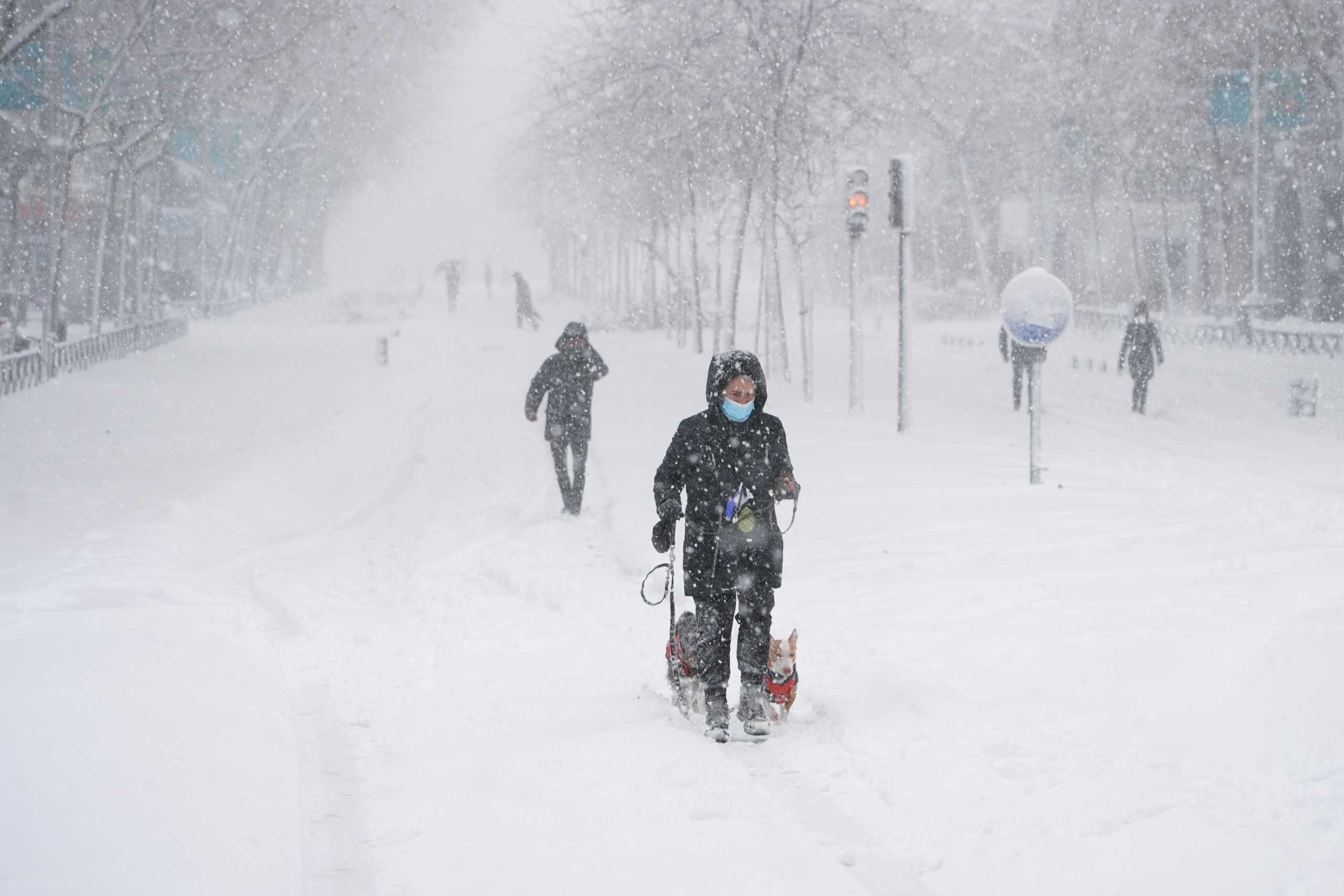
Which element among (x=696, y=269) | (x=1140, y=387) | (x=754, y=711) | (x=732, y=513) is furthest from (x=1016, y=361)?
(x=754, y=711)

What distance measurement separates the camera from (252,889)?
12.7ft

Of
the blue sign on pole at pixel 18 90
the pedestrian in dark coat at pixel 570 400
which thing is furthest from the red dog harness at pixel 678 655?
the blue sign on pole at pixel 18 90

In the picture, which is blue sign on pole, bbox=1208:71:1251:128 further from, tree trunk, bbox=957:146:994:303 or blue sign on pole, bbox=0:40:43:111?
blue sign on pole, bbox=0:40:43:111

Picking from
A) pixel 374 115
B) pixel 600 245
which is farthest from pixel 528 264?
pixel 374 115

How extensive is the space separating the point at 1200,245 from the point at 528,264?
89.0m

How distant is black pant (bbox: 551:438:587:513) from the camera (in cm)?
1128

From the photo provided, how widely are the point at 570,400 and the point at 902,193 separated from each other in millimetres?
5409

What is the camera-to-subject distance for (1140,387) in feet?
62.1

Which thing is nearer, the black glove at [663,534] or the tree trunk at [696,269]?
the black glove at [663,534]

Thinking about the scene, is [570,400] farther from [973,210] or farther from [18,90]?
[973,210]

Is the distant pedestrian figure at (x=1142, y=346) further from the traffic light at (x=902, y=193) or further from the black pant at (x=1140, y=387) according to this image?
the traffic light at (x=902, y=193)

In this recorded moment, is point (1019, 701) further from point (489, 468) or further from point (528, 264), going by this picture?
point (528, 264)

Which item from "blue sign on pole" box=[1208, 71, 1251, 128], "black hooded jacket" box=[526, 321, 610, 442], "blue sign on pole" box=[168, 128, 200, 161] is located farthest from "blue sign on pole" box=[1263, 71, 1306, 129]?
"blue sign on pole" box=[168, 128, 200, 161]

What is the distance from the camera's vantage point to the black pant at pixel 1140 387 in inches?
731
